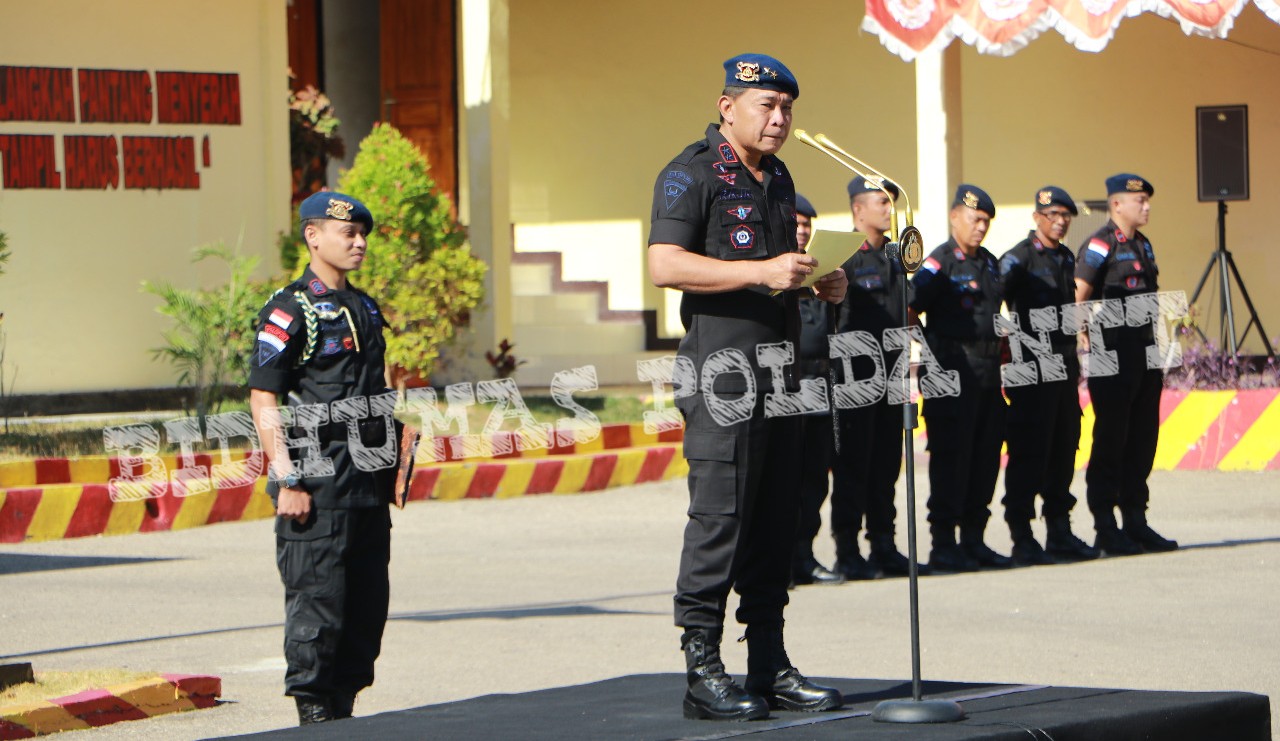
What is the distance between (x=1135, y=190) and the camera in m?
10.9

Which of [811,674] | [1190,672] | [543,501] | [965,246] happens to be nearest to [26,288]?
[543,501]

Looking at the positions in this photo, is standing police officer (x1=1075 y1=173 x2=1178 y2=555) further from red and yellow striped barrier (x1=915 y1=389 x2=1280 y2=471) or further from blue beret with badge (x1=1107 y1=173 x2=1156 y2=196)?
red and yellow striped barrier (x1=915 y1=389 x2=1280 y2=471)

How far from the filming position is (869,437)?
10188 mm

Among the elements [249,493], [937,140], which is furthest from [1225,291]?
[249,493]

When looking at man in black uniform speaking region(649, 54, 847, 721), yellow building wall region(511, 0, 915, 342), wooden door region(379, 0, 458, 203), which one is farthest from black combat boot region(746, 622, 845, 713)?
wooden door region(379, 0, 458, 203)

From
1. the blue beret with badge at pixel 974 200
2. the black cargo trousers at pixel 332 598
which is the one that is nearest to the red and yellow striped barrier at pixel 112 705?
the black cargo trousers at pixel 332 598

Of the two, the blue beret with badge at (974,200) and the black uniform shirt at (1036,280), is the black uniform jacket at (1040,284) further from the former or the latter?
the blue beret with badge at (974,200)

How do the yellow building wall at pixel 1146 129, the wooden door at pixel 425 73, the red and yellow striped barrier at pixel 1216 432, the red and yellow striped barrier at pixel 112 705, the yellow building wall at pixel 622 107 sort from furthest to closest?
the wooden door at pixel 425 73 < the yellow building wall at pixel 622 107 < the yellow building wall at pixel 1146 129 < the red and yellow striped barrier at pixel 1216 432 < the red and yellow striped barrier at pixel 112 705

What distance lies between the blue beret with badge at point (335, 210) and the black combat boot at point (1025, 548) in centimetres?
532

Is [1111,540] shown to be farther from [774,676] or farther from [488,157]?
[488,157]

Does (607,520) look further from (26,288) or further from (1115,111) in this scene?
(1115,111)

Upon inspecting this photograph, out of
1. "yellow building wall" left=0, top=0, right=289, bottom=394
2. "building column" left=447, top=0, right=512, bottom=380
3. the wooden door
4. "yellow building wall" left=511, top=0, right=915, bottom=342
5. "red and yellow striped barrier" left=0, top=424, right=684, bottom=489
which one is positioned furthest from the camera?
the wooden door

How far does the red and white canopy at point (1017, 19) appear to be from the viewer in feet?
46.2

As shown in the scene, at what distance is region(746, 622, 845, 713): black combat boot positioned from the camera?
17.5 feet
